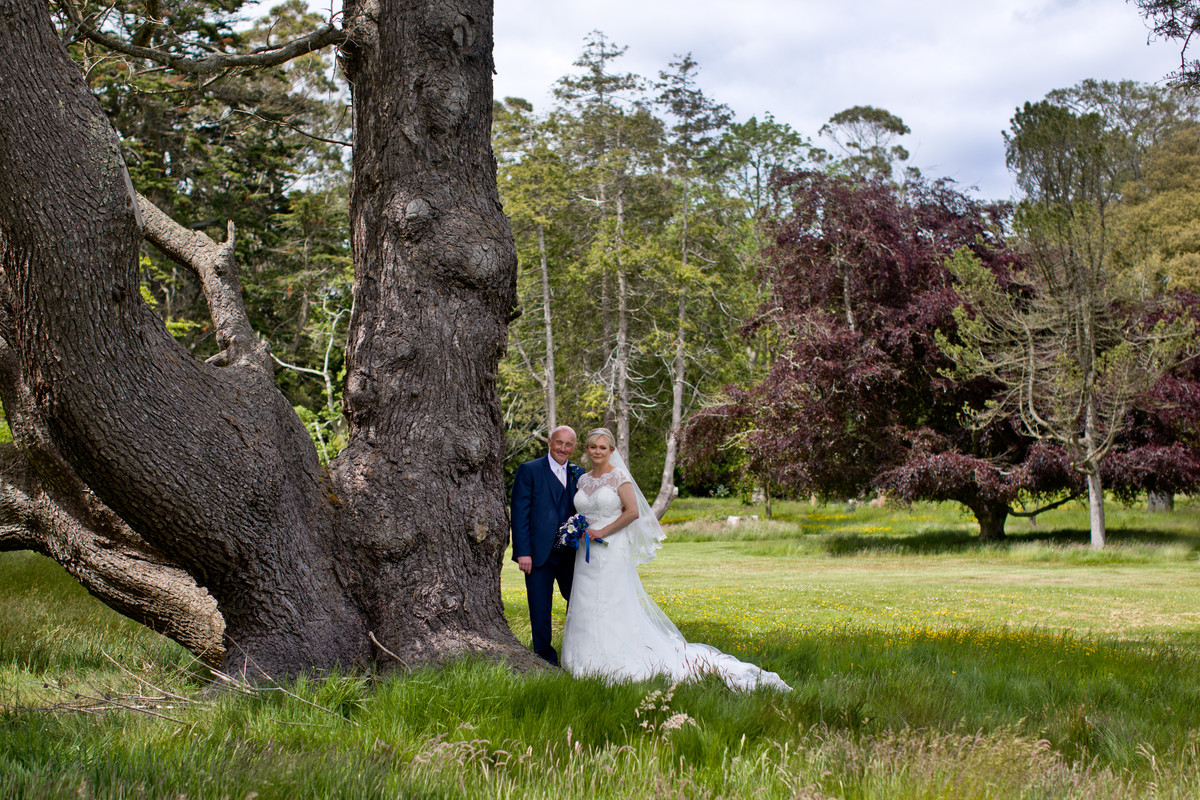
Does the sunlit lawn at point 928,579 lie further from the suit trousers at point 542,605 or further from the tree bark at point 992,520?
the suit trousers at point 542,605

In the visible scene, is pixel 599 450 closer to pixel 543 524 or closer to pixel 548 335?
pixel 543 524

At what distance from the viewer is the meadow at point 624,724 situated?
10.7 ft

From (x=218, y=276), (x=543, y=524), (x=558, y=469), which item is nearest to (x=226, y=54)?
(x=218, y=276)

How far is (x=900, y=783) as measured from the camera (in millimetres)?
3357

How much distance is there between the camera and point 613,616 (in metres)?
6.73

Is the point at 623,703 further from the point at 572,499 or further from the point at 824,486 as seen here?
the point at 824,486

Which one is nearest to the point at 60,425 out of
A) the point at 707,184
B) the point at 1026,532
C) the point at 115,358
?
the point at 115,358

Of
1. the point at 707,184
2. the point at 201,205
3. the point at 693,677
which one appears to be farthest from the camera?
the point at 707,184

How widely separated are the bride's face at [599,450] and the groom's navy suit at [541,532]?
0.34 m

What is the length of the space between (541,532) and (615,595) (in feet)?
2.55

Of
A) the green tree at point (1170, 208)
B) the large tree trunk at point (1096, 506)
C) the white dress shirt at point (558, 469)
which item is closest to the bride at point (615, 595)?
the white dress shirt at point (558, 469)

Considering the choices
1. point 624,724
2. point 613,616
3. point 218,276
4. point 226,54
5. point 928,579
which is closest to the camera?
point 624,724

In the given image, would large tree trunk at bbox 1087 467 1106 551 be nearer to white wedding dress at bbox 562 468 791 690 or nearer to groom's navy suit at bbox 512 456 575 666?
white wedding dress at bbox 562 468 791 690

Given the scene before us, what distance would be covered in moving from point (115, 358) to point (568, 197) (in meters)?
30.5
